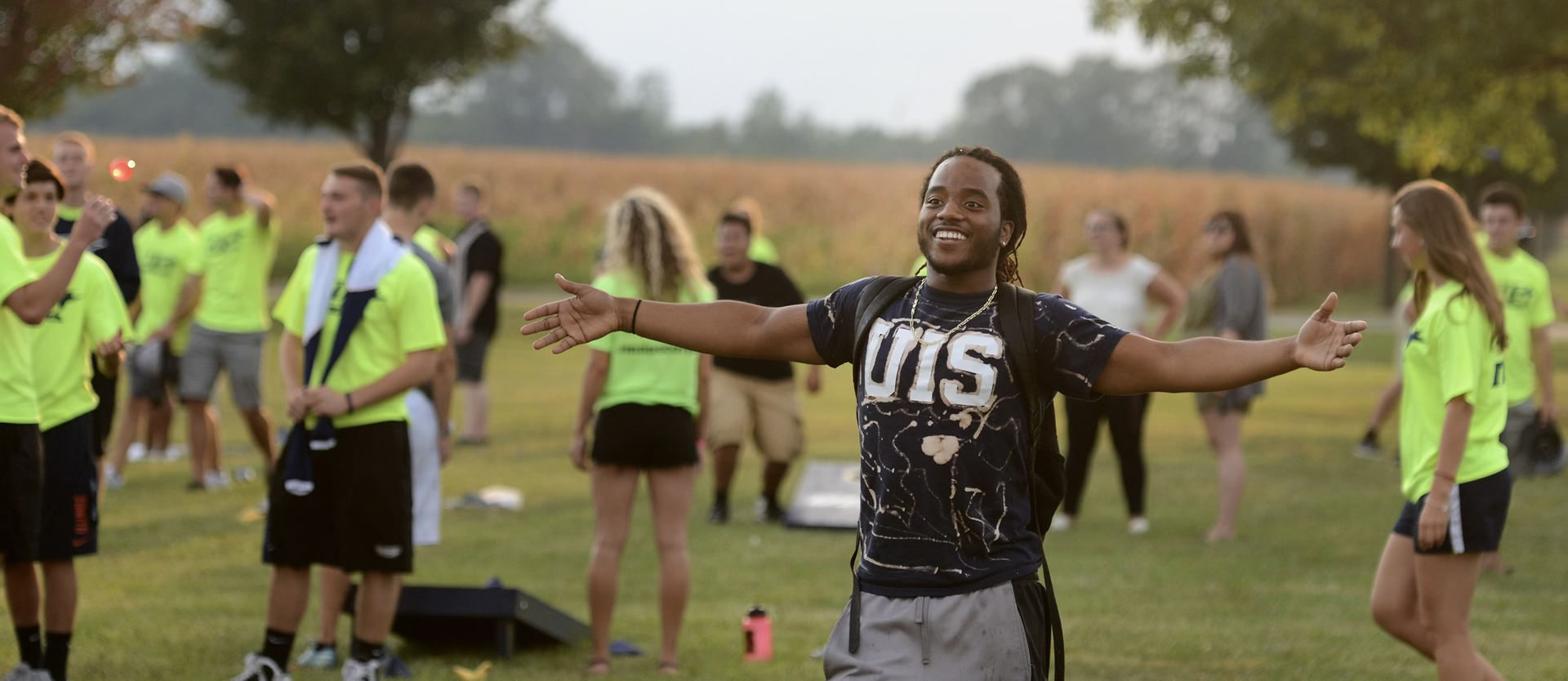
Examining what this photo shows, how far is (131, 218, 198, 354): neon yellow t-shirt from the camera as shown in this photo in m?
12.0

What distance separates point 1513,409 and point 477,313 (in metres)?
8.34

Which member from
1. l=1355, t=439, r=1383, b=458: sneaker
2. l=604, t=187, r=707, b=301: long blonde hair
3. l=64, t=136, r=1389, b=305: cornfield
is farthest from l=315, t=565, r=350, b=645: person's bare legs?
l=64, t=136, r=1389, b=305: cornfield

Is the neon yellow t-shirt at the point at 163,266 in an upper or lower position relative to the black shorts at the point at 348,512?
upper

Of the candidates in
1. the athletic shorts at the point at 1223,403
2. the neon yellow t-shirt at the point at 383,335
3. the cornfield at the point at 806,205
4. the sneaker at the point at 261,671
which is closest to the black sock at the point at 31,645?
the sneaker at the point at 261,671

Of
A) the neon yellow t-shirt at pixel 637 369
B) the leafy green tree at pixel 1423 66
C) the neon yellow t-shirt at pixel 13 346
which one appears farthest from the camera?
the leafy green tree at pixel 1423 66

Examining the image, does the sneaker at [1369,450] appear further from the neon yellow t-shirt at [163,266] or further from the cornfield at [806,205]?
the cornfield at [806,205]

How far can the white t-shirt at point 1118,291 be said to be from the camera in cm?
1071

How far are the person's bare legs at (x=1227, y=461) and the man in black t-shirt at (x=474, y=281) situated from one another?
6425 millimetres

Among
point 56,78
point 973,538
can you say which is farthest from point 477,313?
point 973,538

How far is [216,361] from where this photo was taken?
1173 cm

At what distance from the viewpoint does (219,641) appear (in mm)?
7480

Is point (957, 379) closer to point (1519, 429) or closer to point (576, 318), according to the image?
point (576, 318)

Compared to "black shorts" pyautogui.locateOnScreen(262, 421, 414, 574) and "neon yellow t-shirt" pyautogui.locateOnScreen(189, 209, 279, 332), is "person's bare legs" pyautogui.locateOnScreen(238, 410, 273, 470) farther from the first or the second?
"black shorts" pyautogui.locateOnScreen(262, 421, 414, 574)

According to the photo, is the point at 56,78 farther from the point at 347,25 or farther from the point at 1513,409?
the point at 347,25
